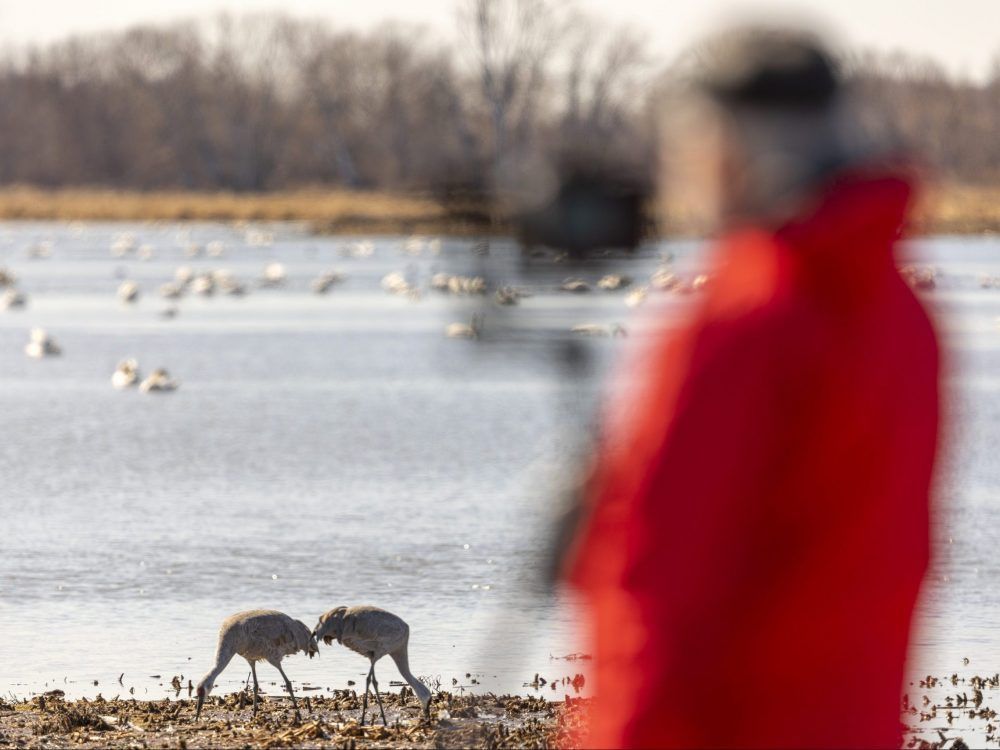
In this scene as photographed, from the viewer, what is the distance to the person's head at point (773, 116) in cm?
178

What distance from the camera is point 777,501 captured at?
1.75m

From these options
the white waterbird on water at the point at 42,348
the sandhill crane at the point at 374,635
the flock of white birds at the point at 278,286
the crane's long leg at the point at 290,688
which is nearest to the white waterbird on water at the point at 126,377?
the flock of white birds at the point at 278,286

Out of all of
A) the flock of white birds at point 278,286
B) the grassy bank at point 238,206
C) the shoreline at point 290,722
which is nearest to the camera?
the flock of white birds at point 278,286

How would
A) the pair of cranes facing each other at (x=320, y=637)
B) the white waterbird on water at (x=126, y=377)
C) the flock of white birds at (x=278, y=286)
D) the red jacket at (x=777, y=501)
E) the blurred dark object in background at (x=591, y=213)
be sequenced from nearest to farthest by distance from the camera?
the red jacket at (x=777, y=501) → the blurred dark object in background at (x=591, y=213) → the flock of white birds at (x=278, y=286) → the pair of cranes facing each other at (x=320, y=637) → the white waterbird on water at (x=126, y=377)

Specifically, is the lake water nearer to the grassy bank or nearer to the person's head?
the person's head

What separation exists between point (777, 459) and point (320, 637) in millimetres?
A: 5060

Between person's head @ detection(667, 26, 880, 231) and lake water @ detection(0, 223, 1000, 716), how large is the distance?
302 mm

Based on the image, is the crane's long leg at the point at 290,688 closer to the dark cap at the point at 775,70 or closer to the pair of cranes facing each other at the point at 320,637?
the pair of cranes facing each other at the point at 320,637

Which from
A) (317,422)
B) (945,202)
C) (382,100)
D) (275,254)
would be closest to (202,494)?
(317,422)

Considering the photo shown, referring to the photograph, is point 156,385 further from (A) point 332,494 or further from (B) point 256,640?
(B) point 256,640

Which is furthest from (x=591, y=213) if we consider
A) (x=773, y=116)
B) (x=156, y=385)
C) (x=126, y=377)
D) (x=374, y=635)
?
(x=126, y=377)

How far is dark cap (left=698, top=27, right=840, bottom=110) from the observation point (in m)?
1.79

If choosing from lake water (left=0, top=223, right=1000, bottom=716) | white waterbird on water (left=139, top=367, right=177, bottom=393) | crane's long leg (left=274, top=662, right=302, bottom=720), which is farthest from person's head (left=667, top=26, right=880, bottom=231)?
white waterbird on water (left=139, top=367, right=177, bottom=393)

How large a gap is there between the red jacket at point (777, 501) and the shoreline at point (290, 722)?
3.82m
